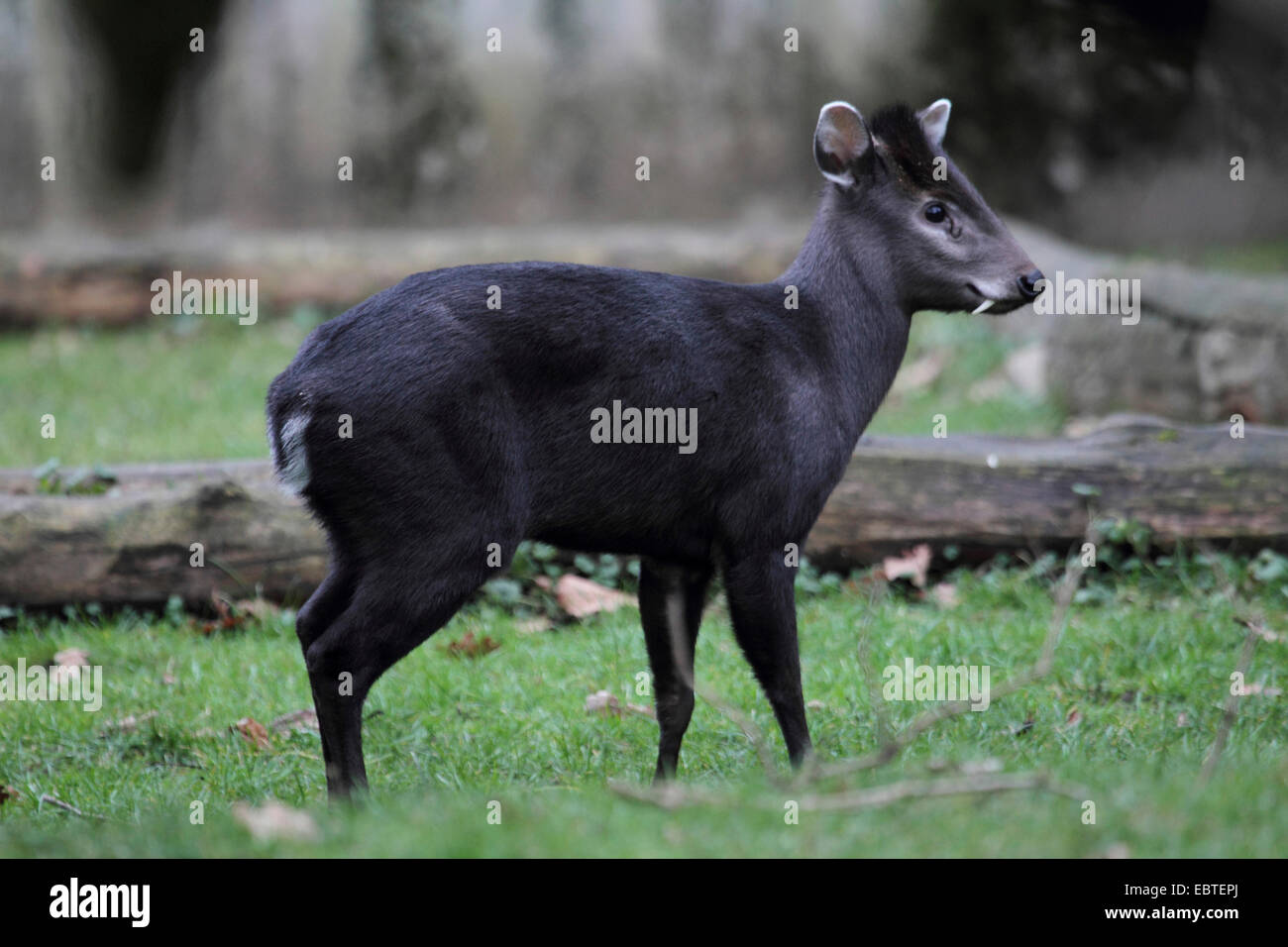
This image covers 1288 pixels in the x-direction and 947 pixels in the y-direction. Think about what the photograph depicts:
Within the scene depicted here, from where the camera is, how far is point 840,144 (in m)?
4.82

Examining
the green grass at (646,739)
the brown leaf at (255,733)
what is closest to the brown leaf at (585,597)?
the green grass at (646,739)

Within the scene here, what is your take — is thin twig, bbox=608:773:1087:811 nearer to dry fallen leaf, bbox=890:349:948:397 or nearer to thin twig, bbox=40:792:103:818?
thin twig, bbox=40:792:103:818

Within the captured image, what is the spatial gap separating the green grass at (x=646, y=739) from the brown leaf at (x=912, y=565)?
0.13 metres

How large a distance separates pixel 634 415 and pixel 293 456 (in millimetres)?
1024

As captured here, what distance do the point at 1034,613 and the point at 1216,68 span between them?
9813 mm

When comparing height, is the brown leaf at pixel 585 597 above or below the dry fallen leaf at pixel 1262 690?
above

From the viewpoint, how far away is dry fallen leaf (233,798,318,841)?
3.36m

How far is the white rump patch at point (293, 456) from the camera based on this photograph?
4.12 metres

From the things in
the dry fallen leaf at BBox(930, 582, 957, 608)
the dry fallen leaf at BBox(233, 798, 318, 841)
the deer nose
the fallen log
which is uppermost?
the deer nose

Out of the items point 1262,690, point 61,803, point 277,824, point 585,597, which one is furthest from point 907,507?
point 277,824

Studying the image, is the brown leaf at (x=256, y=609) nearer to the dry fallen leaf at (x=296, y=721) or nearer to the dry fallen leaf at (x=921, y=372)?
the dry fallen leaf at (x=296, y=721)

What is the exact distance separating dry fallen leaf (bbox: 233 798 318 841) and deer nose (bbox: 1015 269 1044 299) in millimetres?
2841

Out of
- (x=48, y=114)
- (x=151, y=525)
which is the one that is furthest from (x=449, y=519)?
(x=48, y=114)

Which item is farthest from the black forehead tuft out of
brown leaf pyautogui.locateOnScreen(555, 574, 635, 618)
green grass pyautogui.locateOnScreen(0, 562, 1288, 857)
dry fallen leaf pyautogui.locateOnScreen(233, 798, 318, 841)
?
dry fallen leaf pyautogui.locateOnScreen(233, 798, 318, 841)
